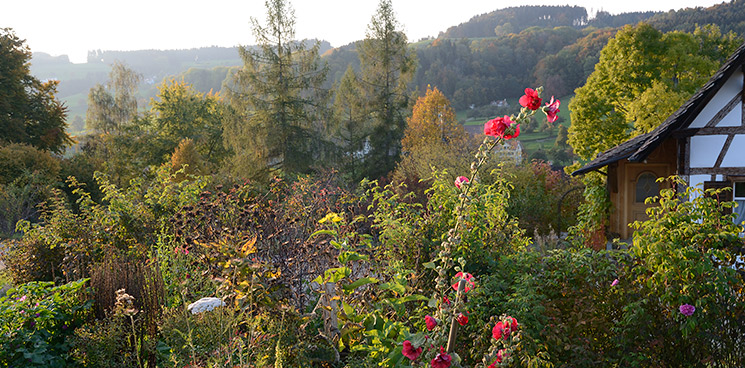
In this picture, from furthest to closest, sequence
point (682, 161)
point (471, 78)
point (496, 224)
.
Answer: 1. point (471, 78)
2. point (682, 161)
3. point (496, 224)

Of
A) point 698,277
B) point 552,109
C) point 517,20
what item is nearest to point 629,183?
point 698,277

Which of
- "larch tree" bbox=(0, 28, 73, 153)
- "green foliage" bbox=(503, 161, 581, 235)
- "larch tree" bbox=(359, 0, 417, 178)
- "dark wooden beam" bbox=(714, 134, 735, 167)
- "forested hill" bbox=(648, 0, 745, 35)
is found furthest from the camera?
"forested hill" bbox=(648, 0, 745, 35)

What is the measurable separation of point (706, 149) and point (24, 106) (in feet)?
66.0

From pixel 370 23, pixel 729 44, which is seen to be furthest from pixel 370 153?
pixel 729 44

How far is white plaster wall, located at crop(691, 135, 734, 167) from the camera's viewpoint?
8.10 meters

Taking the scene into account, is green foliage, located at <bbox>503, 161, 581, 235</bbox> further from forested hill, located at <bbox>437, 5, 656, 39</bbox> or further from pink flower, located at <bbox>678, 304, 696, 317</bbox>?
forested hill, located at <bbox>437, 5, 656, 39</bbox>

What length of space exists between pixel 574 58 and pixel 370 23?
100 feet

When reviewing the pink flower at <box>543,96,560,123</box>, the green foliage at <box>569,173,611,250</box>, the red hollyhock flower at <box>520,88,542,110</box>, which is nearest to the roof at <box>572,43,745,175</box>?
the green foliage at <box>569,173,611,250</box>

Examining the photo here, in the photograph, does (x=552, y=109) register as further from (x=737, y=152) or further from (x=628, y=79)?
(x=628, y=79)

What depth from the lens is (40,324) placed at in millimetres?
3432

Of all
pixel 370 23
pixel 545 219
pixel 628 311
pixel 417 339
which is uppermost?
pixel 370 23

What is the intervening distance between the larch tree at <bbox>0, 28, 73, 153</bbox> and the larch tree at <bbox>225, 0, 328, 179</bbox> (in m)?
6.14

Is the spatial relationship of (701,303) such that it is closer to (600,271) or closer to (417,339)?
(600,271)

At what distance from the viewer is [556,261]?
133 inches
